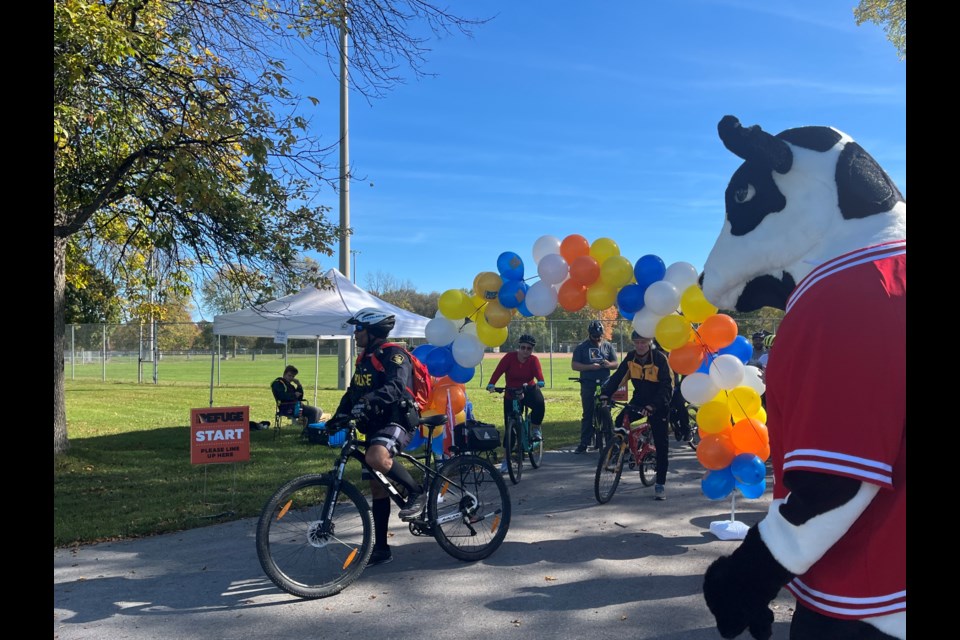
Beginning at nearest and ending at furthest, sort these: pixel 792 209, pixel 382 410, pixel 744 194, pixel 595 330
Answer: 1. pixel 792 209
2. pixel 744 194
3. pixel 382 410
4. pixel 595 330

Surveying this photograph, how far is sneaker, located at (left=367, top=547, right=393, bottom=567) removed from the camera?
530 cm

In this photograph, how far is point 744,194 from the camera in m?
1.97

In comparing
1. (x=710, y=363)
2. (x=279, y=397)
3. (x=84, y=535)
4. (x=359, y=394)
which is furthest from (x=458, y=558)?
(x=279, y=397)

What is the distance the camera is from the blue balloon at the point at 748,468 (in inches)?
201

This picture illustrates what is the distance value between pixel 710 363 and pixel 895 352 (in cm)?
417

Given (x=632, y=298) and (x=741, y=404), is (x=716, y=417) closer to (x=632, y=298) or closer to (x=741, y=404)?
(x=741, y=404)

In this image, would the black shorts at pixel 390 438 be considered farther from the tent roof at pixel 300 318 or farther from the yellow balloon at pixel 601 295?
the tent roof at pixel 300 318

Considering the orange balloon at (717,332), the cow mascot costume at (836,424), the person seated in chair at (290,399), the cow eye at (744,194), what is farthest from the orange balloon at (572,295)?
the person seated in chair at (290,399)

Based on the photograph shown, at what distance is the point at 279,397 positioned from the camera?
1313 cm

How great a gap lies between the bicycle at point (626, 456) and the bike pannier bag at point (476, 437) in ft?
5.66

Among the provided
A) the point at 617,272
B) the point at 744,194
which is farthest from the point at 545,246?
the point at 744,194

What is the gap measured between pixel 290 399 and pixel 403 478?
8375mm

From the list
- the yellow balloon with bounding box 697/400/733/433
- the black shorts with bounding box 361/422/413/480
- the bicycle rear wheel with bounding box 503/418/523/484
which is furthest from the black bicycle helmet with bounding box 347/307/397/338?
the bicycle rear wheel with bounding box 503/418/523/484
